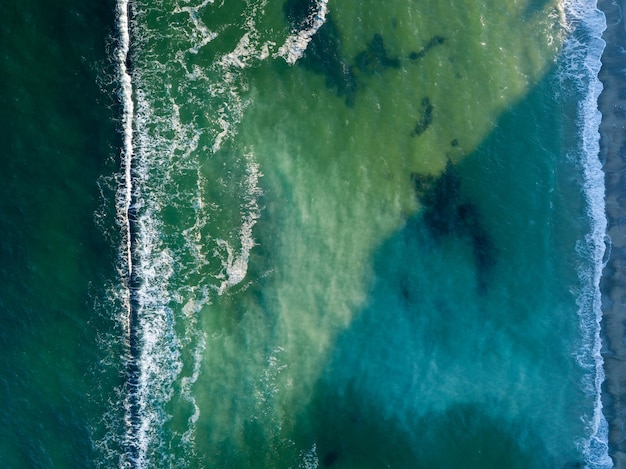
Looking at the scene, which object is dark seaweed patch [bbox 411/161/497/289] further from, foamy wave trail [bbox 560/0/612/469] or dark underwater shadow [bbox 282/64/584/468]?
foamy wave trail [bbox 560/0/612/469]

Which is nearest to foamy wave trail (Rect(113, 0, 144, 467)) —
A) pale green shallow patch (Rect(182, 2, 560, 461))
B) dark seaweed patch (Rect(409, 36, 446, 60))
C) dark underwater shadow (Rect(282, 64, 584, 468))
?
pale green shallow patch (Rect(182, 2, 560, 461))

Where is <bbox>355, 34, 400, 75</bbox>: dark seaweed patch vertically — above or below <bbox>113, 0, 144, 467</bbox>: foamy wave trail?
above

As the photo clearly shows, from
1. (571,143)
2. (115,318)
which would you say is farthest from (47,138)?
(571,143)

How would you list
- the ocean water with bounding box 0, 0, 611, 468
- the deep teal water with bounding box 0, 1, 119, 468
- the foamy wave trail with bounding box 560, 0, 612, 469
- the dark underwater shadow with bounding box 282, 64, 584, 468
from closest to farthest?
the deep teal water with bounding box 0, 1, 119, 468, the ocean water with bounding box 0, 0, 611, 468, the dark underwater shadow with bounding box 282, 64, 584, 468, the foamy wave trail with bounding box 560, 0, 612, 469

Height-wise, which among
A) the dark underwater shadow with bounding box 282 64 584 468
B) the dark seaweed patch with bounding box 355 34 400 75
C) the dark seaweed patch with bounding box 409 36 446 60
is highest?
the dark seaweed patch with bounding box 409 36 446 60

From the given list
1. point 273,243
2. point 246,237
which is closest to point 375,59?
point 273,243

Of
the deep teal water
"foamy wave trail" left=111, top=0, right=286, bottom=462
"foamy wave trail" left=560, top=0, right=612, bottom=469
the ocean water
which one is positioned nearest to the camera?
the deep teal water

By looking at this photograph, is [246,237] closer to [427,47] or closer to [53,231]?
[53,231]
